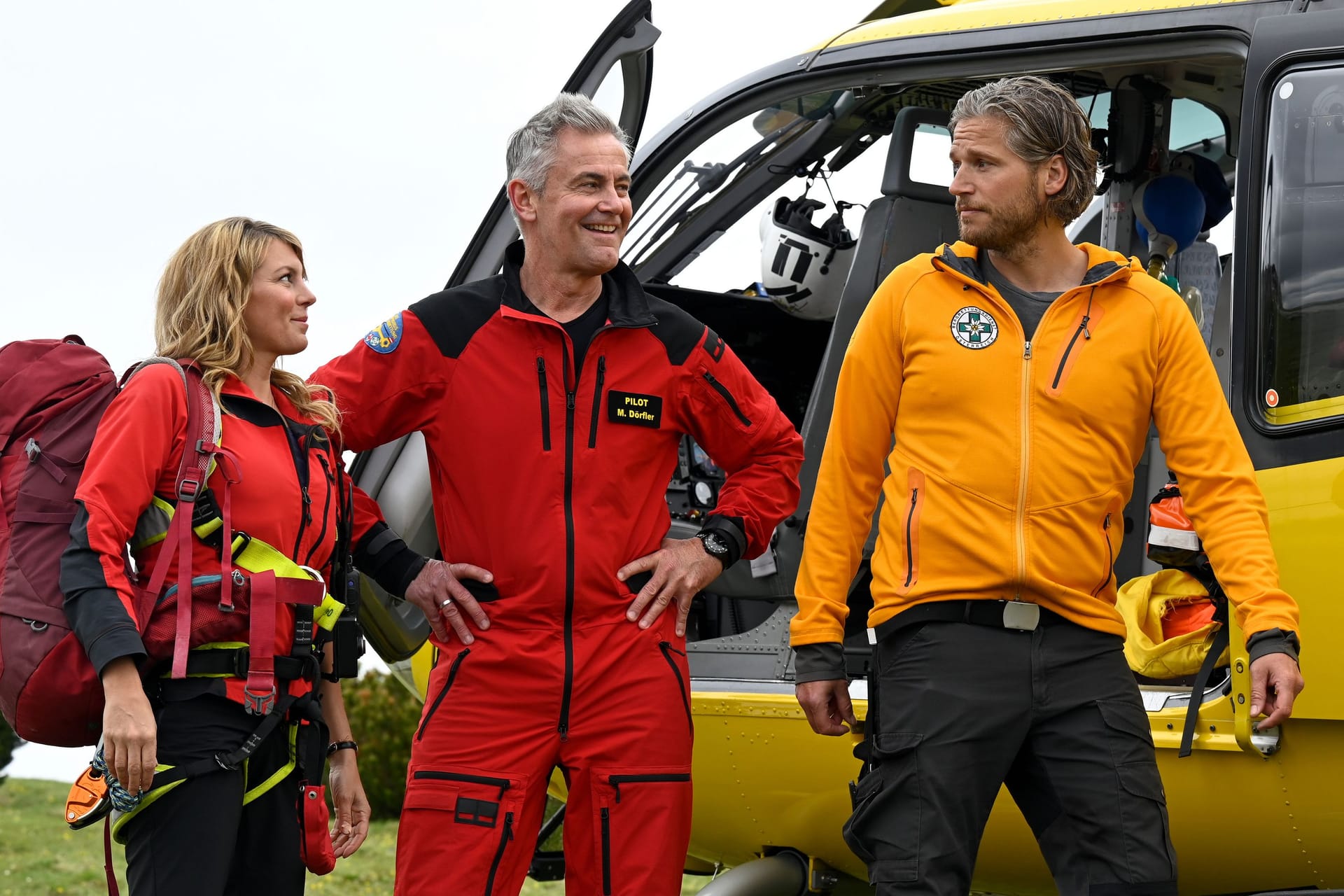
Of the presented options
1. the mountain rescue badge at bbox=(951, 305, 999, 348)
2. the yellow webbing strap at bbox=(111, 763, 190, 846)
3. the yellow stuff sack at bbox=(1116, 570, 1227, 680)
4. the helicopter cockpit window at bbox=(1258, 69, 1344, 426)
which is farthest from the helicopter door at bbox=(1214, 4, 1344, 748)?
the yellow webbing strap at bbox=(111, 763, 190, 846)

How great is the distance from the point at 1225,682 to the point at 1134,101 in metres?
1.82

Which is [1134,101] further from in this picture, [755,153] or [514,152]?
[514,152]

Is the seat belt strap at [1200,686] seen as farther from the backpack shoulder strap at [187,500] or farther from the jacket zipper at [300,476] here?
the backpack shoulder strap at [187,500]

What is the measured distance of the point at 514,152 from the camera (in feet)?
10.6

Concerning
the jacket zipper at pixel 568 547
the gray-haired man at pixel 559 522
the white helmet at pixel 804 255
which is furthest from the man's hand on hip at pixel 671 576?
the white helmet at pixel 804 255

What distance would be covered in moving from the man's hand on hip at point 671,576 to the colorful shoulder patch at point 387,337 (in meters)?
0.68

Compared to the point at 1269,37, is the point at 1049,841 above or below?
below

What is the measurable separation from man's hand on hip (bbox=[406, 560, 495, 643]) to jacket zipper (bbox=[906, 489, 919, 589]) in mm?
869

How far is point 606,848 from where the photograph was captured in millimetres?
2918

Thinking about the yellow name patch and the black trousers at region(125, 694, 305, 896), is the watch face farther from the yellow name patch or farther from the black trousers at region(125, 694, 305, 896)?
the black trousers at region(125, 694, 305, 896)

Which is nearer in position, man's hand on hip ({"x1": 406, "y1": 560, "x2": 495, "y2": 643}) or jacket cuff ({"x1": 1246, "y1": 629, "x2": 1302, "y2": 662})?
jacket cuff ({"x1": 1246, "y1": 629, "x2": 1302, "y2": 662})

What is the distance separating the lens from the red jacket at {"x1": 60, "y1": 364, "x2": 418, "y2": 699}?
2.49 metres

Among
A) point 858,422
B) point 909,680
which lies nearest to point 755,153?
point 858,422

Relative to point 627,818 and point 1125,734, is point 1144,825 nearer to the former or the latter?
point 1125,734
